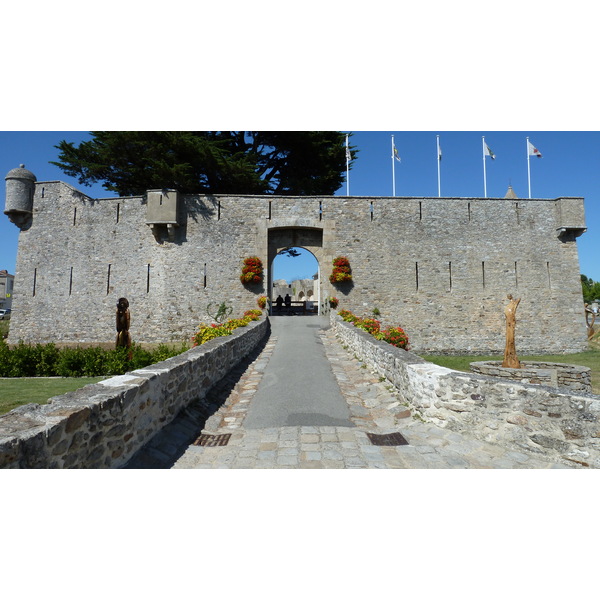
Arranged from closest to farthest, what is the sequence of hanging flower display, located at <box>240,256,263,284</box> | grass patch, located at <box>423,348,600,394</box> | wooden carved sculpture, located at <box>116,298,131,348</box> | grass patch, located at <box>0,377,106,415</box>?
grass patch, located at <box>0,377,106,415</box>, wooden carved sculpture, located at <box>116,298,131,348</box>, grass patch, located at <box>423,348,600,394</box>, hanging flower display, located at <box>240,256,263,284</box>

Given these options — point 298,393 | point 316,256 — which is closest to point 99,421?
point 298,393

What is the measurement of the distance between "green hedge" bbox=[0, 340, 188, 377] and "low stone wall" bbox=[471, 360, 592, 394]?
8240mm

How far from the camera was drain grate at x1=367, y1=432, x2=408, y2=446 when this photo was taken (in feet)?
14.4

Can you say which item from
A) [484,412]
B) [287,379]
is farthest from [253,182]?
[484,412]

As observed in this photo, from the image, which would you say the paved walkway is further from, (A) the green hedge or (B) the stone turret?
(B) the stone turret

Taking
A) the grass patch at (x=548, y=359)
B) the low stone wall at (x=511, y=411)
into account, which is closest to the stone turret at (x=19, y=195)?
the low stone wall at (x=511, y=411)

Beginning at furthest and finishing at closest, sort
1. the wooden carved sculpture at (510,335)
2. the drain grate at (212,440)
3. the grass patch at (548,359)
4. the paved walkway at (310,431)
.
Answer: the grass patch at (548,359)
the wooden carved sculpture at (510,335)
the drain grate at (212,440)
the paved walkway at (310,431)

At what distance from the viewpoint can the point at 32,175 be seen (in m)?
18.0

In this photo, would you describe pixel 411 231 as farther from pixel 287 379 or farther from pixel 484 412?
pixel 484 412

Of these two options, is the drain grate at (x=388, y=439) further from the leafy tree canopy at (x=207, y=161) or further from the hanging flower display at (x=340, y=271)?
the leafy tree canopy at (x=207, y=161)

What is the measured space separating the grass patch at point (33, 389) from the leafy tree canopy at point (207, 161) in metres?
10.7

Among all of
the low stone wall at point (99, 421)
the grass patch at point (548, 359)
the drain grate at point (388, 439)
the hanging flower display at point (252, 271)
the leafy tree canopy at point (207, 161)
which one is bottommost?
the grass patch at point (548, 359)

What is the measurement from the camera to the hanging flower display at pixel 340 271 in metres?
16.6

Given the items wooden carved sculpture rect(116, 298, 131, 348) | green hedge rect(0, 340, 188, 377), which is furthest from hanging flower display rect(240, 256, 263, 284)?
wooden carved sculpture rect(116, 298, 131, 348)
